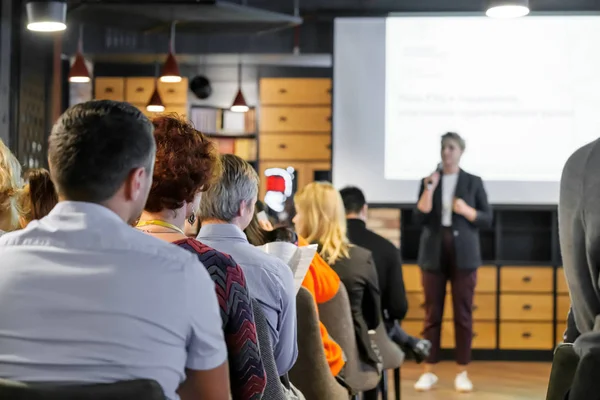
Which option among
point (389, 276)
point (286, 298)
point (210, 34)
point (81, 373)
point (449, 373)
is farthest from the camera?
point (210, 34)

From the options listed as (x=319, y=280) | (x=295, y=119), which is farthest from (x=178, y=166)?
(x=295, y=119)

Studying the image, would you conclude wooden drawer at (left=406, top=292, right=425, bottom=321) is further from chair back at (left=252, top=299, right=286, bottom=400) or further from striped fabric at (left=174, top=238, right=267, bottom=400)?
striped fabric at (left=174, top=238, right=267, bottom=400)

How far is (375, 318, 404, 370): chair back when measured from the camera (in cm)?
420

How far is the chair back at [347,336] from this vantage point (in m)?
3.59

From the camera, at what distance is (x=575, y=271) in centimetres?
174

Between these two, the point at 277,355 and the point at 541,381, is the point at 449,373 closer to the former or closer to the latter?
the point at 541,381

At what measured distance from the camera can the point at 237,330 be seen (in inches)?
71.5

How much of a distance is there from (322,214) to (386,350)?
682 mm

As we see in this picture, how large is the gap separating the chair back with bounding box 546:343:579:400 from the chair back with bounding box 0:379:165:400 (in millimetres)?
869

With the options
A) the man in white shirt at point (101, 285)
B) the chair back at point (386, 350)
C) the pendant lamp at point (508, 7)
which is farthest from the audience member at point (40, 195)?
the pendant lamp at point (508, 7)

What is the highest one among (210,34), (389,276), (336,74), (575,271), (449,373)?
(210,34)

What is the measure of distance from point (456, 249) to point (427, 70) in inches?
62.1

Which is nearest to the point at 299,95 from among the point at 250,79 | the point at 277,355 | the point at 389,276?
the point at 250,79

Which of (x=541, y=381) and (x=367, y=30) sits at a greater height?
(x=367, y=30)
